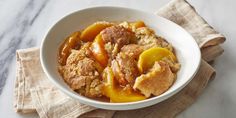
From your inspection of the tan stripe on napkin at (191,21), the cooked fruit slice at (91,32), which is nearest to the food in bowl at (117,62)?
the cooked fruit slice at (91,32)

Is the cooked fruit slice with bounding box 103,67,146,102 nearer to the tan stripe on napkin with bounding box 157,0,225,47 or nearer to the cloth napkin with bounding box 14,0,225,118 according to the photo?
the cloth napkin with bounding box 14,0,225,118

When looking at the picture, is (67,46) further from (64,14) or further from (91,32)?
(64,14)

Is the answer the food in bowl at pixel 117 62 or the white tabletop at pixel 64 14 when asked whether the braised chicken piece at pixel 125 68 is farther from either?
the white tabletop at pixel 64 14

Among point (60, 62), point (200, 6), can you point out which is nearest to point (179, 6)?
point (200, 6)

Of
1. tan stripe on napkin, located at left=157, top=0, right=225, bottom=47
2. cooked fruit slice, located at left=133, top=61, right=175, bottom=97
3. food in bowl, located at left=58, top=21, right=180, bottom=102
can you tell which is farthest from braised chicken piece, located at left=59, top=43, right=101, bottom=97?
tan stripe on napkin, located at left=157, top=0, right=225, bottom=47

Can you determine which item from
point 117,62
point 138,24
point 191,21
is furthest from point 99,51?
point 191,21

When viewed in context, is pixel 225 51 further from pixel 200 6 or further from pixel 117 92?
pixel 117 92

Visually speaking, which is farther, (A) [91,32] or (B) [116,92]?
(A) [91,32]

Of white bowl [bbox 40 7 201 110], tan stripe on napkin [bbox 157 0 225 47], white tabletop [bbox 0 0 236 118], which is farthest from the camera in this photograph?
tan stripe on napkin [bbox 157 0 225 47]
